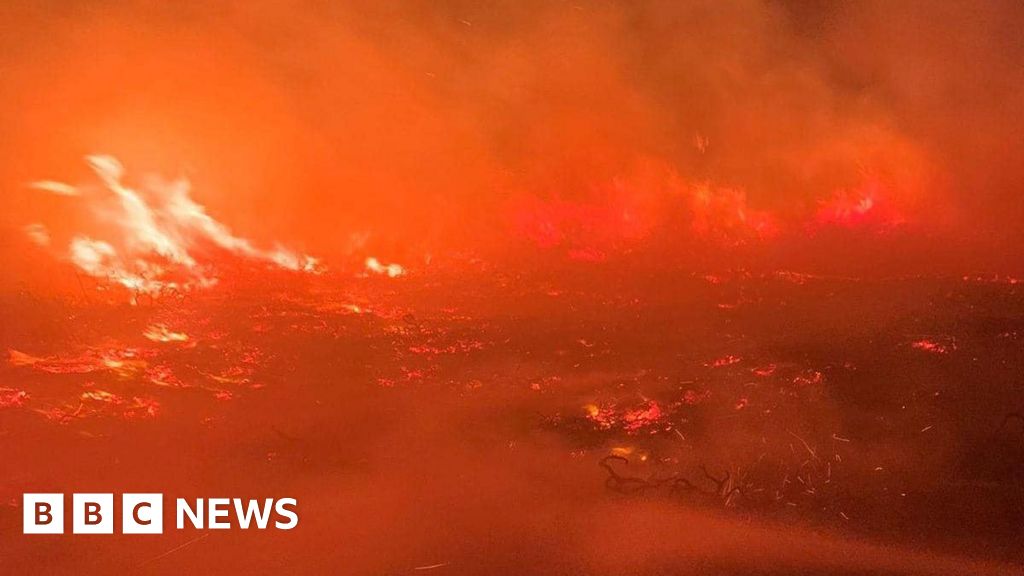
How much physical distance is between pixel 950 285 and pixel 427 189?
259cm

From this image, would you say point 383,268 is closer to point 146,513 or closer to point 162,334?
point 162,334

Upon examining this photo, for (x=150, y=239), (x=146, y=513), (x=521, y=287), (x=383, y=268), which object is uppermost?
(x=150, y=239)

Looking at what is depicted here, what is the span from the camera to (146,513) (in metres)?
2.43

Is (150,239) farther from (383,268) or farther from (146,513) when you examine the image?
(146,513)

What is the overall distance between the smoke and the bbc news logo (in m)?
1.28

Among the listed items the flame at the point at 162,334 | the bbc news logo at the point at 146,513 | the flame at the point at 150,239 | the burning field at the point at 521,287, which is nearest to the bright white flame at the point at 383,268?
the burning field at the point at 521,287

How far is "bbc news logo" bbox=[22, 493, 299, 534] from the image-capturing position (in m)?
2.40

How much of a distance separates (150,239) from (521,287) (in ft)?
5.62

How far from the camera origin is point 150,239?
2.35 meters

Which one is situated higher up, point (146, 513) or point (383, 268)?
point (383, 268)

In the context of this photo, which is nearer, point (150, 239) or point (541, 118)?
point (150, 239)

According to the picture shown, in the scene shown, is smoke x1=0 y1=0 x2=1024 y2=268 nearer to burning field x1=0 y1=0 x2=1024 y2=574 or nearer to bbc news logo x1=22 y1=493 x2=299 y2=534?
burning field x1=0 y1=0 x2=1024 y2=574

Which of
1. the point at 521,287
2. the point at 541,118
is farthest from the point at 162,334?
the point at 541,118

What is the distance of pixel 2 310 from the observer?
232 cm
